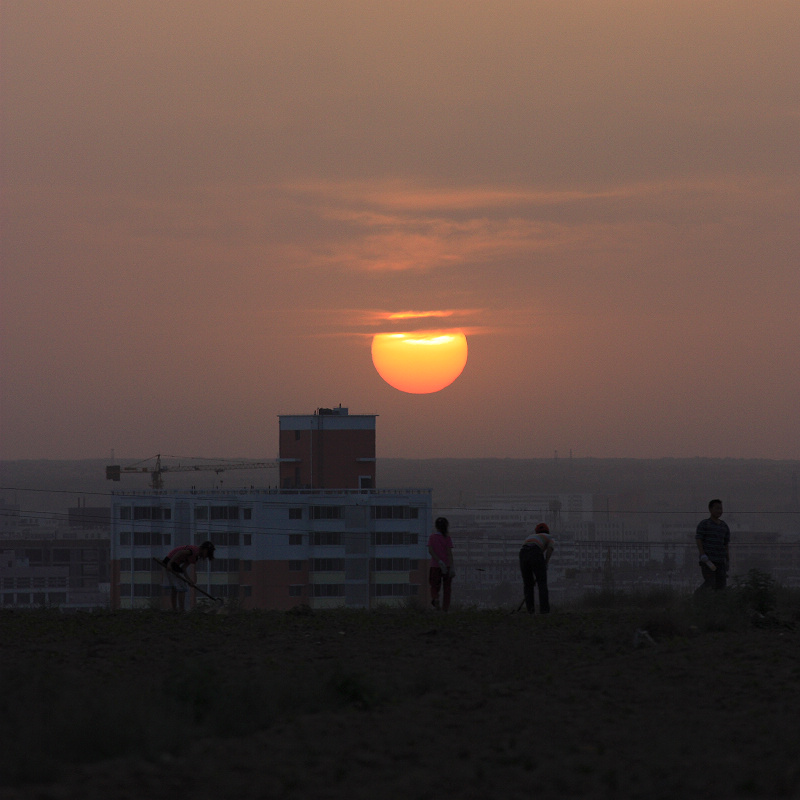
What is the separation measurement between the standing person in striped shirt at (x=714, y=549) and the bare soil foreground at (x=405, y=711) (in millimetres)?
2159

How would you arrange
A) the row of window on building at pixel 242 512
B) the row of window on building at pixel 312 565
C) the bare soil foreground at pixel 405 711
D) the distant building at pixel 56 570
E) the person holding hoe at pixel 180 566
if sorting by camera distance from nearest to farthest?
the bare soil foreground at pixel 405 711
the person holding hoe at pixel 180 566
the row of window on building at pixel 242 512
the row of window on building at pixel 312 565
the distant building at pixel 56 570

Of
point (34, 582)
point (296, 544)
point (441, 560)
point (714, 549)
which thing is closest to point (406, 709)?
point (441, 560)

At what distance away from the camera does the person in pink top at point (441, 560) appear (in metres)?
17.2

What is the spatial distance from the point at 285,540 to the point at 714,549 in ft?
316

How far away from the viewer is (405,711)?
8977mm

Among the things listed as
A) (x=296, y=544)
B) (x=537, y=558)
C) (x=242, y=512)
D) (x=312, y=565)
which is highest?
(x=537, y=558)

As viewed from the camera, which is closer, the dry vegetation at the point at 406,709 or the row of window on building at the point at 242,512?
the dry vegetation at the point at 406,709

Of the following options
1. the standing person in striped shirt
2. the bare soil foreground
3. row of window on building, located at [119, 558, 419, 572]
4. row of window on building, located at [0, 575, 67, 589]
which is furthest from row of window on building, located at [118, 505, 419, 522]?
the bare soil foreground

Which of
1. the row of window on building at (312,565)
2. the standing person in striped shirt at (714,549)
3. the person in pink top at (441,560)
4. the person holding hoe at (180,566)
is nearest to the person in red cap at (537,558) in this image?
the person in pink top at (441,560)

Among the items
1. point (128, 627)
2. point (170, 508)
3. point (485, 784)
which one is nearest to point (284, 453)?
point (170, 508)

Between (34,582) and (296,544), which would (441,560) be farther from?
(34,582)

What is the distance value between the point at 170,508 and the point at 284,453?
60.7ft

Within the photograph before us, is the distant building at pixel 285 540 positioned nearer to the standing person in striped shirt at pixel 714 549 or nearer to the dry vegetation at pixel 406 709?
the standing person in striped shirt at pixel 714 549

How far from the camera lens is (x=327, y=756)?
7270mm
